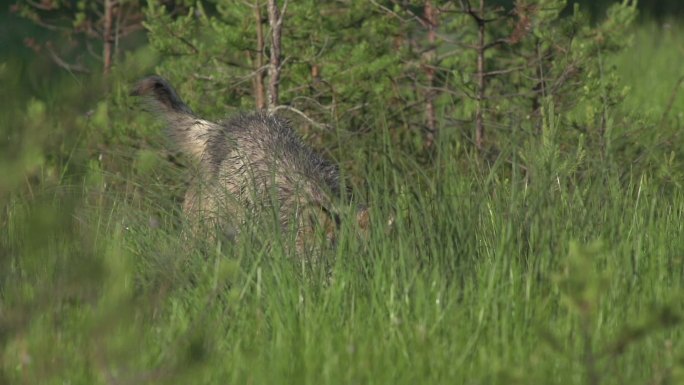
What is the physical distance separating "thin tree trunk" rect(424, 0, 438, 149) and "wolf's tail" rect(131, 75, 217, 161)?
4.24 ft

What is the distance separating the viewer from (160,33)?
6.97 m

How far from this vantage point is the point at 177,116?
6.70 m

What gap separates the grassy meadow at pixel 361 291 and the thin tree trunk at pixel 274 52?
5.14ft

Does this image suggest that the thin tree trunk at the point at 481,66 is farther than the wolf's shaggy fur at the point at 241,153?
Yes

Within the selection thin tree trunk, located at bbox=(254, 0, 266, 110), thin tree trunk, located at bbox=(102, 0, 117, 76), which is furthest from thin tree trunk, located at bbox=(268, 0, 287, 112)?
thin tree trunk, located at bbox=(102, 0, 117, 76)

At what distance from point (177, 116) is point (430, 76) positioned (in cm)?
150

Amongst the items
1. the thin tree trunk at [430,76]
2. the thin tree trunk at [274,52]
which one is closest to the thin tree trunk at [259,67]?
the thin tree trunk at [274,52]

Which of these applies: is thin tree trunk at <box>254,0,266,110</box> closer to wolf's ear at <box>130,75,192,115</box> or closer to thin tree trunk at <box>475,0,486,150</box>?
wolf's ear at <box>130,75,192,115</box>

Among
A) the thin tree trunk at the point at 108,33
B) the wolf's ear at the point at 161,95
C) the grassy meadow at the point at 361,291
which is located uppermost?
the thin tree trunk at the point at 108,33

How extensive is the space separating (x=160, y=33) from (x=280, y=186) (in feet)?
5.00

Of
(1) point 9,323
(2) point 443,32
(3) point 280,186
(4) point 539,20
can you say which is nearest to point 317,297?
(1) point 9,323

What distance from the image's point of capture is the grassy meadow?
319 centimetres

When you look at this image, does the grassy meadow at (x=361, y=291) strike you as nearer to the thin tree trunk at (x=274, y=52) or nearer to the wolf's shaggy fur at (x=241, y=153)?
the wolf's shaggy fur at (x=241, y=153)

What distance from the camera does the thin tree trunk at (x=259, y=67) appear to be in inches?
275
